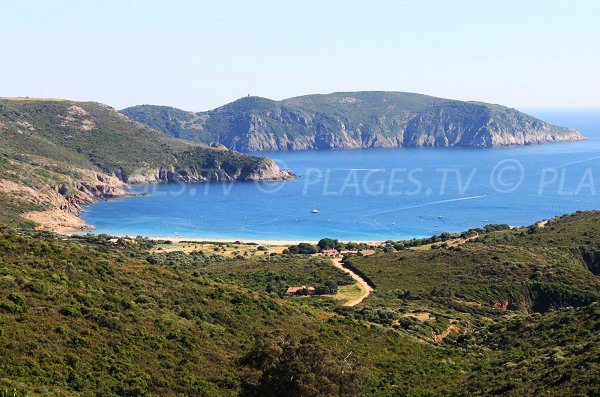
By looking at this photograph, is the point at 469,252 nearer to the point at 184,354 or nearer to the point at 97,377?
the point at 184,354

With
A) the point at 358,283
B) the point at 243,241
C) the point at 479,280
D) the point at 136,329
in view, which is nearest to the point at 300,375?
the point at 136,329

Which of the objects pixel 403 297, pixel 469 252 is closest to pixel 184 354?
pixel 403 297

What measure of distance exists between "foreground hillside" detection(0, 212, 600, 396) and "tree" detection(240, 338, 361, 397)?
0.05m

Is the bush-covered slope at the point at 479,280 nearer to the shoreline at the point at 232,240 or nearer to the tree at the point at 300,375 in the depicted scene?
the tree at the point at 300,375

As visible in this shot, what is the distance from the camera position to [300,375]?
990 inches

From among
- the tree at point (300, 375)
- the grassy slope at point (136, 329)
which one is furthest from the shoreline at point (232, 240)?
the tree at point (300, 375)

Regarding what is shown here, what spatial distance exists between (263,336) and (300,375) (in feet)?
28.3

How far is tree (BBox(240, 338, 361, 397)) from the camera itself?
2500cm

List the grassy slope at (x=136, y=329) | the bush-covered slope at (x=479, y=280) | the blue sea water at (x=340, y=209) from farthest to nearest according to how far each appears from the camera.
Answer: the blue sea water at (x=340, y=209), the bush-covered slope at (x=479, y=280), the grassy slope at (x=136, y=329)

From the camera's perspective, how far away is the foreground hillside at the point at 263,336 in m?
25.2

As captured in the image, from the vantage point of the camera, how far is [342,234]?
129250 mm

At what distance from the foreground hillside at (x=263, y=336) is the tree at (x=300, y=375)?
0.18 ft

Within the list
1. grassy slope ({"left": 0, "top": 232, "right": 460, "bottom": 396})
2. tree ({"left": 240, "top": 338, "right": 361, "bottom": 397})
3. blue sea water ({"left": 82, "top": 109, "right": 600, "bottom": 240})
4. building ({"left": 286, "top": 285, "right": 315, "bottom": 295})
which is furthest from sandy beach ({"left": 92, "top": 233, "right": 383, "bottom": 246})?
tree ({"left": 240, "top": 338, "right": 361, "bottom": 397})

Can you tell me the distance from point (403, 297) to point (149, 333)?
103ft
